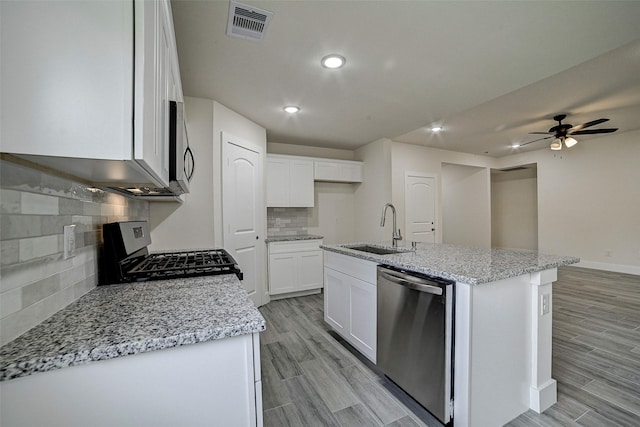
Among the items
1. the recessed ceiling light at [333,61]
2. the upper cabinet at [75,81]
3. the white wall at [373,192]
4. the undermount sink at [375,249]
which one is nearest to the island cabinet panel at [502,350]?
the undermount sink at [375,249]

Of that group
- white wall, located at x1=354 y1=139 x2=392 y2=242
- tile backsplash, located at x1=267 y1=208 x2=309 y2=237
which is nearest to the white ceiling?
white wall, located at x1=354 y1=139 x2=392 y2=242

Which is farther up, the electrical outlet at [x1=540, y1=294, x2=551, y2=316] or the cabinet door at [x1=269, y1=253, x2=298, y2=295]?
the electrical outlet at [x1=540, y1=294, x2=551, y2=316]

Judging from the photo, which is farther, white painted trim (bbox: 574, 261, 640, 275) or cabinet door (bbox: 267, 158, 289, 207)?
white painted trim (bbox: 574, 261, 640, 275)

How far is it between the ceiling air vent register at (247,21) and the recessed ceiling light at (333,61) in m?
0.54

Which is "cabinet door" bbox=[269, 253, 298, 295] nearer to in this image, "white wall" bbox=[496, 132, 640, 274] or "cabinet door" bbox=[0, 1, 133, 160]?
"cabinet door" bbox=[0, 1, 133, 160]

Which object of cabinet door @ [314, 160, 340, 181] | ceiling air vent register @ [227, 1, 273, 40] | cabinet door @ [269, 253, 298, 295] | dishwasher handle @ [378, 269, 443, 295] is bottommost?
cabinet door @ [269, 253, 298, 295]

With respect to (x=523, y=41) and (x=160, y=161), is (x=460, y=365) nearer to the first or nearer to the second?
(x=160, y=161)

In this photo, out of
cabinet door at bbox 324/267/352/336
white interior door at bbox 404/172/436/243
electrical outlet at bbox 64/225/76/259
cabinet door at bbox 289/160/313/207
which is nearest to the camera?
electrical outlet at bbox 64/225/76/259

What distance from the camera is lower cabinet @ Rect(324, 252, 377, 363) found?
2.14 meters

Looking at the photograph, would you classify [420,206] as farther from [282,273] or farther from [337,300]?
[337,300]

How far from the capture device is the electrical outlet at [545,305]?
5.57ft

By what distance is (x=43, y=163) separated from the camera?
2.74ft

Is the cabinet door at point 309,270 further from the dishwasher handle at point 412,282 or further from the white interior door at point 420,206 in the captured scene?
the dishwasher handle at point 412,282

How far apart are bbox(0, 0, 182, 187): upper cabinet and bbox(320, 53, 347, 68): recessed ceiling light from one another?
5.33ft
